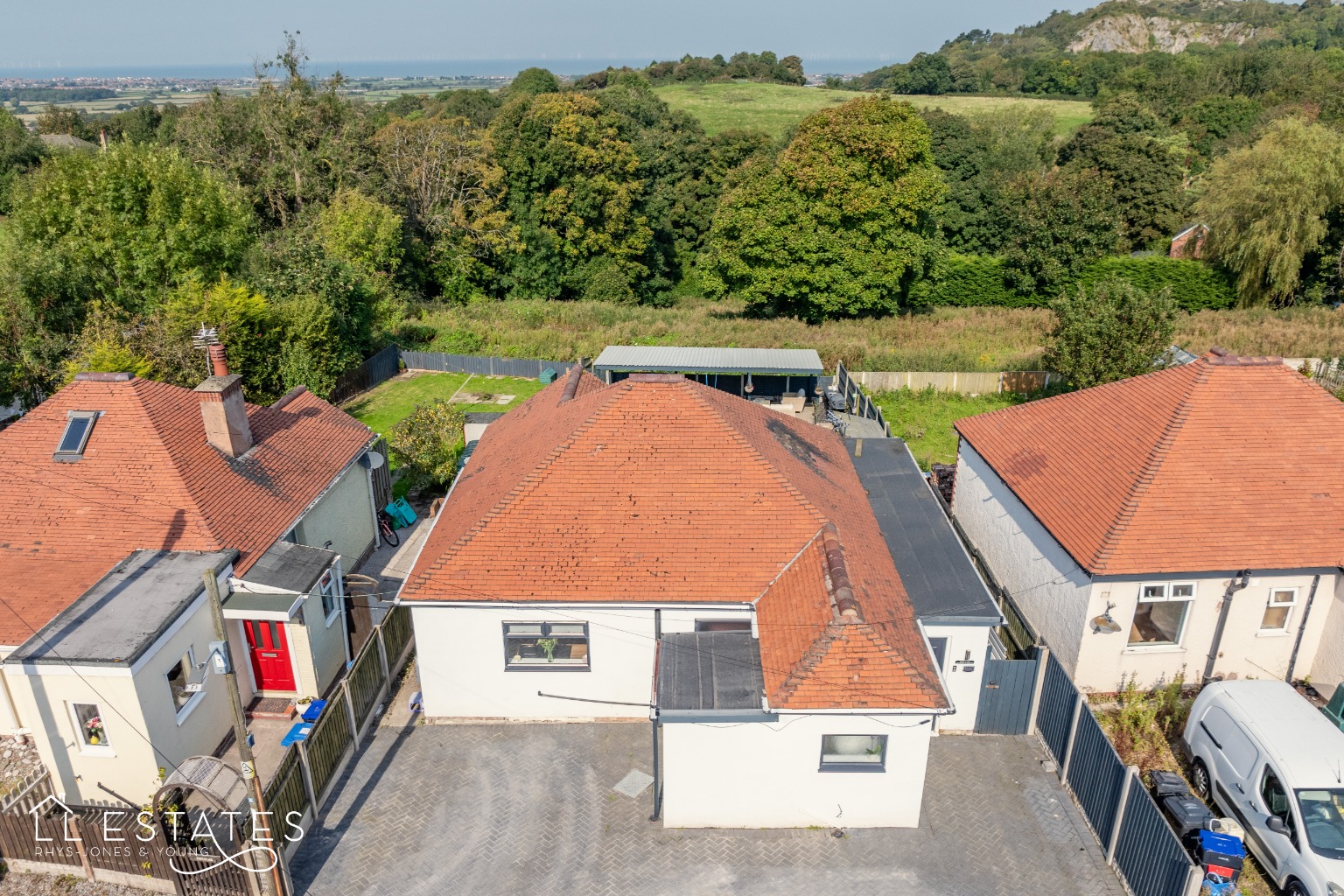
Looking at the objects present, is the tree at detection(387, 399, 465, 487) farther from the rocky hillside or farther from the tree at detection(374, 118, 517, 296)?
the rocky hillside

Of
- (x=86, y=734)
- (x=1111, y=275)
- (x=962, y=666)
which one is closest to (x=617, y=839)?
(x=962, y=666)

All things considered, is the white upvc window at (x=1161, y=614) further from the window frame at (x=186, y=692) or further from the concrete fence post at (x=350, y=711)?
the window frame at (x=186, y=692)

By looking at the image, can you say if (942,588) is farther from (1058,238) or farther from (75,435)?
(1058,238)

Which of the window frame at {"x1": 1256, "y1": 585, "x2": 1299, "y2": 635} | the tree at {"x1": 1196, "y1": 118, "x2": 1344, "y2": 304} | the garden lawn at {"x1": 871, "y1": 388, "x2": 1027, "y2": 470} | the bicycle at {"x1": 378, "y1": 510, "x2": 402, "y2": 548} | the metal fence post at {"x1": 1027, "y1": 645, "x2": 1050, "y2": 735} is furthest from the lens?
the tree at {"x1": 1196, "y1": 118, "x2": 1344, "y2": 304}

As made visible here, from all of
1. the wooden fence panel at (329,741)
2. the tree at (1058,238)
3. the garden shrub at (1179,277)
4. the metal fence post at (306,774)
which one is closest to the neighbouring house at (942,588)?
the wooden fence panel at (329,741)

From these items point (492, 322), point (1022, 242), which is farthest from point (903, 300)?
point (492, 322)

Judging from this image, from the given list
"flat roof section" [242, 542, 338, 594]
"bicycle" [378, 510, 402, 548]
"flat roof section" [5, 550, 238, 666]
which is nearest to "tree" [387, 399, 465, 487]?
"bicycle" [378, 510, 402, 548]
